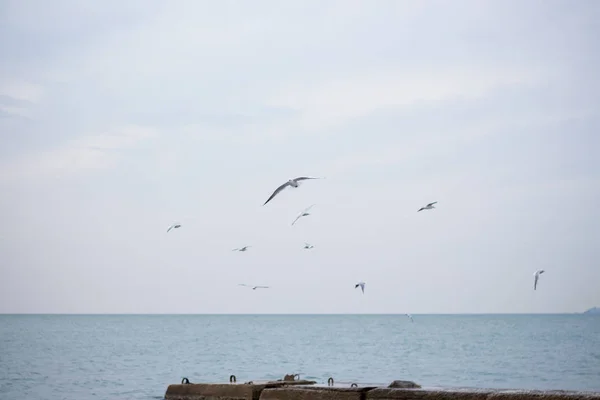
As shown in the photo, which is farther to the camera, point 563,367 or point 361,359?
point 361,359

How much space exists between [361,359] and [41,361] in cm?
1400

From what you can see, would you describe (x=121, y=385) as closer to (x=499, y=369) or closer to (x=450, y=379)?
(x=450, y=379)

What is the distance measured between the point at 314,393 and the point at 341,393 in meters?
0.40

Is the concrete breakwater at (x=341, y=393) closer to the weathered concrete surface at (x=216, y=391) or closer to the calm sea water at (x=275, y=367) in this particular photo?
the weathered concrete surface at (x=216, y=391)

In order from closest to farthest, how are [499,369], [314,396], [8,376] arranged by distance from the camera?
[314,396], [8,376], [499,369]

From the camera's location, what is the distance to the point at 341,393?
986 centimetres

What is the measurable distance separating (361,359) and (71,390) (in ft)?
60.8

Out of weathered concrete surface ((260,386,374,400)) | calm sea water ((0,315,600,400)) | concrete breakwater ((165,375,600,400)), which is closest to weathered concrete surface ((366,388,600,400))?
concrete breakwater ((165,375,600,400))

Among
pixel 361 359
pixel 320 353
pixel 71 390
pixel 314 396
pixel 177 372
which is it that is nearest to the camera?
pixel 314 396

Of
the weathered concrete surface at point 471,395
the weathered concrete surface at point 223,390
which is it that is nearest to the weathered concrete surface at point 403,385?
the weathered concrete surface at point 471,395

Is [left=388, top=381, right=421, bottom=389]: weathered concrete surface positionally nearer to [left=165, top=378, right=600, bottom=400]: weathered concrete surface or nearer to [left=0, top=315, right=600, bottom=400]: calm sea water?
[left=165, top=378, right=600, bottom=400]: weathered concrete surface

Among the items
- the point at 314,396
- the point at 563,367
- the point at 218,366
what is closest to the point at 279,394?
the point at 314,396

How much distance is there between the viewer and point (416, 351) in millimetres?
48344

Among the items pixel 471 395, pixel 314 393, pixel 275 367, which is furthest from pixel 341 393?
pixel 275 367
